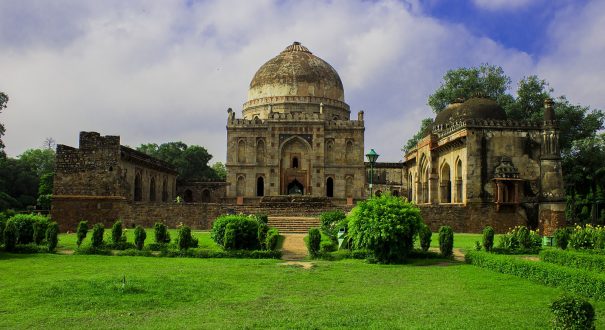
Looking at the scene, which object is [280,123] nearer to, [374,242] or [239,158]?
[239,158]

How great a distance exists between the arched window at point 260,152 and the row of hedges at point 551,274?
25.4 meters

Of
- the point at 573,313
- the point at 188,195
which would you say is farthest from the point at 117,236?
the point at 188,195

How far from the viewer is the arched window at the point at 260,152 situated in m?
39.5

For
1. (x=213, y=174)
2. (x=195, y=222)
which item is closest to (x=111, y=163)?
(x=195, y=222)

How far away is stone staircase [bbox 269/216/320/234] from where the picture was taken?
24812 mm

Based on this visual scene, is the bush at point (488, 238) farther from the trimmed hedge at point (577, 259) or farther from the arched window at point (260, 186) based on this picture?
the arched window at point (260, 186)

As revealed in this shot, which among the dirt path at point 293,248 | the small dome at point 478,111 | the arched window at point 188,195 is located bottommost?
the dirt path at point 293,248

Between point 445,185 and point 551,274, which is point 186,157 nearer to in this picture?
point 445,185

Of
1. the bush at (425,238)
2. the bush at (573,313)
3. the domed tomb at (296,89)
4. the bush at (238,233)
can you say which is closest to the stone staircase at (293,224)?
the bush at (238,233)

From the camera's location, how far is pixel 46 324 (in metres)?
8.11

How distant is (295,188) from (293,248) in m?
22.8

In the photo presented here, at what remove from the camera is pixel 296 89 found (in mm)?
41656

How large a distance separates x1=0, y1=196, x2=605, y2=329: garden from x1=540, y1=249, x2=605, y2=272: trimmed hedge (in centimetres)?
3

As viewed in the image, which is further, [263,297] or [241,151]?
[241,151]
